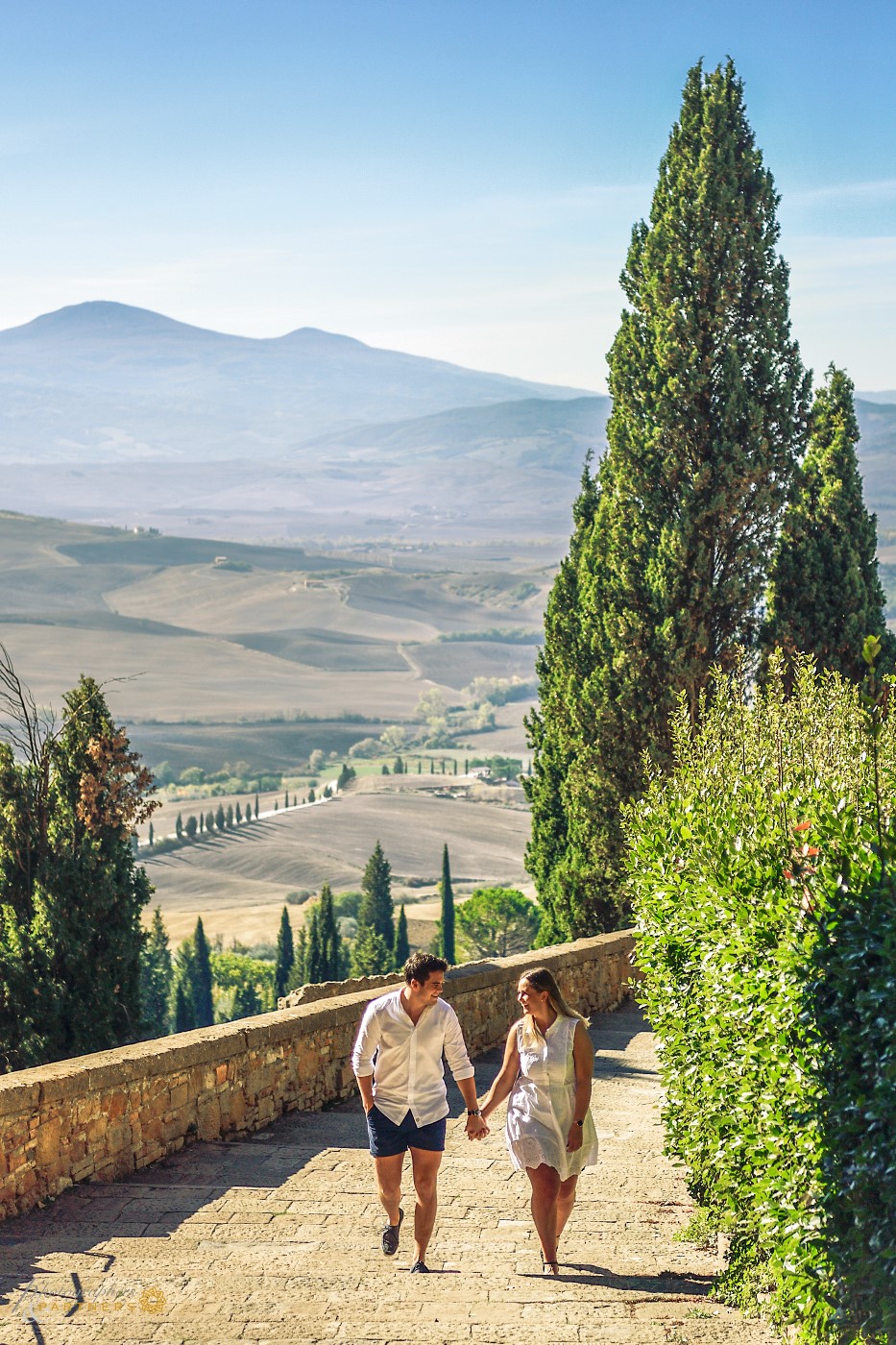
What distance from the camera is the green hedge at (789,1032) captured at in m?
4.67

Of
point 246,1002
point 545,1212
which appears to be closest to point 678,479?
point 545,1212

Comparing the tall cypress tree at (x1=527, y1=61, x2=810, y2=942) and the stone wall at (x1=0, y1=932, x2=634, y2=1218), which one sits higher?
the tall cypress tree at (x1=527, y1=61, x2=810, y2=942)

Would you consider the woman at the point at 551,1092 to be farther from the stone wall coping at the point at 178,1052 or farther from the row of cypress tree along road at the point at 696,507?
the row of cypress tree along road at the point at 696,507

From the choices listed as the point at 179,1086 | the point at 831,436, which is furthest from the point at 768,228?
the point at 179,1086

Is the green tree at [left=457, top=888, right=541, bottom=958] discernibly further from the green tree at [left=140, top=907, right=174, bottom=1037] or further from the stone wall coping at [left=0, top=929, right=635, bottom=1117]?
the stone wall coping at [left=0, top=929, right=635, bottom=1117]

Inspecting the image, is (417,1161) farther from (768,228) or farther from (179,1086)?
(768,228)

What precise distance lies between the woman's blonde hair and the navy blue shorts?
56cm

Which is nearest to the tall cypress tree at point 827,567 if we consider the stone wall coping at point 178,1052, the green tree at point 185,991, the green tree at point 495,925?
the stone wall coping at point 178,1052

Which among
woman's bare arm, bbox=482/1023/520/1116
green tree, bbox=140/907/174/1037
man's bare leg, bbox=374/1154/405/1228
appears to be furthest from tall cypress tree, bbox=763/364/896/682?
green tree, bbox=140/907/174/1037

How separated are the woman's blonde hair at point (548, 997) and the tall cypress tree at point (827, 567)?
46.4ft

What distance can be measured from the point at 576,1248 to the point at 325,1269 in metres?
1.25

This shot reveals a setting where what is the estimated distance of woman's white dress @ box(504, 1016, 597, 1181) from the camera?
658 cm

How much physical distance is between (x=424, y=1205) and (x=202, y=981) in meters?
86.1

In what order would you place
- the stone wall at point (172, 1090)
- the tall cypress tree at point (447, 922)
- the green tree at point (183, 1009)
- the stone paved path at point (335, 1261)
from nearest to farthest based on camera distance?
1. the stone paved path at point (335, 1261)
2. the stone wall at point (172, 1090)
3. the green tree at point (183, 1009)
4. the tall cypress tree at point (447, 922)
